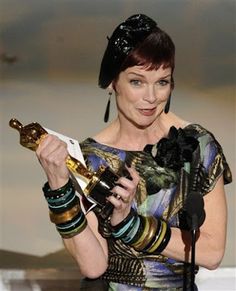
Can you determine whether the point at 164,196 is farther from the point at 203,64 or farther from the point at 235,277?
the point at 203,64

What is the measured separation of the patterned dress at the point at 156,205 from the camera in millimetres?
1794

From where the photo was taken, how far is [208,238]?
69.6 inches

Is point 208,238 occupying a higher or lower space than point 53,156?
lower

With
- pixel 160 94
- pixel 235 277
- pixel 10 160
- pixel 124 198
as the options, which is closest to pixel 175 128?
pixel 160 94

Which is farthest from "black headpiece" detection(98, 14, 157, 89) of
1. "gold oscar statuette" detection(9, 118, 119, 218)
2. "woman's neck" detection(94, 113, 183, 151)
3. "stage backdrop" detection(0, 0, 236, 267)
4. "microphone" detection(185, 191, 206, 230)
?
"stage backdrop" detection(0, 0, 236, 267)

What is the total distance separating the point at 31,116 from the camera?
2.98 metres

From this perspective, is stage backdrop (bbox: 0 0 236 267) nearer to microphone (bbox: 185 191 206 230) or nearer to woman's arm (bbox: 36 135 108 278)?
woman's arm (bbox: 36 135 108 278)

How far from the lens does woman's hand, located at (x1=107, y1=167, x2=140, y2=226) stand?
1617 millimetres

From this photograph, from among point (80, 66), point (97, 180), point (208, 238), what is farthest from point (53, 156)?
point (80, 66)

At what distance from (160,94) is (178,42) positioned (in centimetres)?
134

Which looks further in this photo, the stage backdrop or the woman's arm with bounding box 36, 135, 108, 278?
the stage backdrop

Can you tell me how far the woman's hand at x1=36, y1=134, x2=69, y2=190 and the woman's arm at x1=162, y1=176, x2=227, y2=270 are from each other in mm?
279

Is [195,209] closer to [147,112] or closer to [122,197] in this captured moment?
[122,197]

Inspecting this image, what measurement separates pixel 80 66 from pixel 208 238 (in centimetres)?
139
